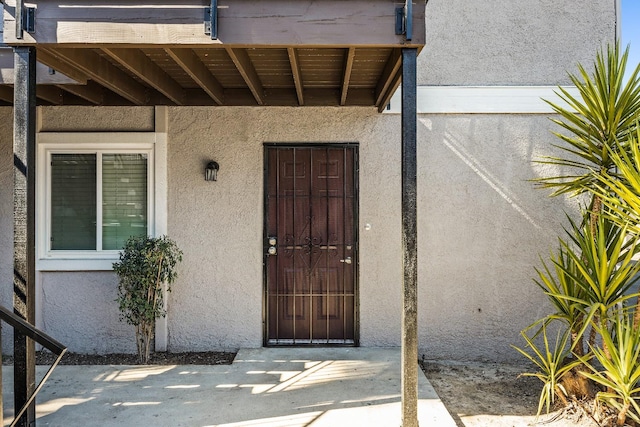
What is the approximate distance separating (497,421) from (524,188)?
2614 mm

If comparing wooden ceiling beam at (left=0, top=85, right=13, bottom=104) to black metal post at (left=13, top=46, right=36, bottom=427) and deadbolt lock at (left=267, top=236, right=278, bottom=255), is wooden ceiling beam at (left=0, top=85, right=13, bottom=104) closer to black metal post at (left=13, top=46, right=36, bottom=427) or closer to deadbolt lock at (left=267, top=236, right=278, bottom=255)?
black metal post at (left=13, top=46, right=36, bottom=427)

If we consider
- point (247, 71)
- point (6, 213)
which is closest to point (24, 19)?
point (247, 71)

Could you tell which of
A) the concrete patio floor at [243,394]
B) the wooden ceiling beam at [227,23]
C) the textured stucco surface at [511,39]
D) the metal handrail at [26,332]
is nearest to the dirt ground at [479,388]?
the concrete patio floor at [243,394]

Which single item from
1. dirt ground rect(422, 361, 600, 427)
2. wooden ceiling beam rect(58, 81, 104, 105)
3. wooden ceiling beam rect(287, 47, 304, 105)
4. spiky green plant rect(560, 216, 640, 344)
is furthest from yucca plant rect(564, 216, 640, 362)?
wooden ceiling beam rect(58, 81, 104, 105)

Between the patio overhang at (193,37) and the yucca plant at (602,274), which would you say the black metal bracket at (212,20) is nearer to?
the patio overhang at (193,37)

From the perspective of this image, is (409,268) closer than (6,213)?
Yes

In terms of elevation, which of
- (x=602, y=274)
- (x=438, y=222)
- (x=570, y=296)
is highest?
(x=438, y=222)

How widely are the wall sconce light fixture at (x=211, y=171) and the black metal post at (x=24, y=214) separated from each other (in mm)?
2184

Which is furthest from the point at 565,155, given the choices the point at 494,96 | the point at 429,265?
the point at 429,265

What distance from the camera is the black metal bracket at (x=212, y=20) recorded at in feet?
10.3

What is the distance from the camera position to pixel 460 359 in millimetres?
5316

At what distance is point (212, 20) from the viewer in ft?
10.3

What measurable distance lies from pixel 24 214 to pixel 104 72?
156 centimetres

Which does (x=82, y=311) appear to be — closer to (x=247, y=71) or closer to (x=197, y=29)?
(x=247, y=71)
